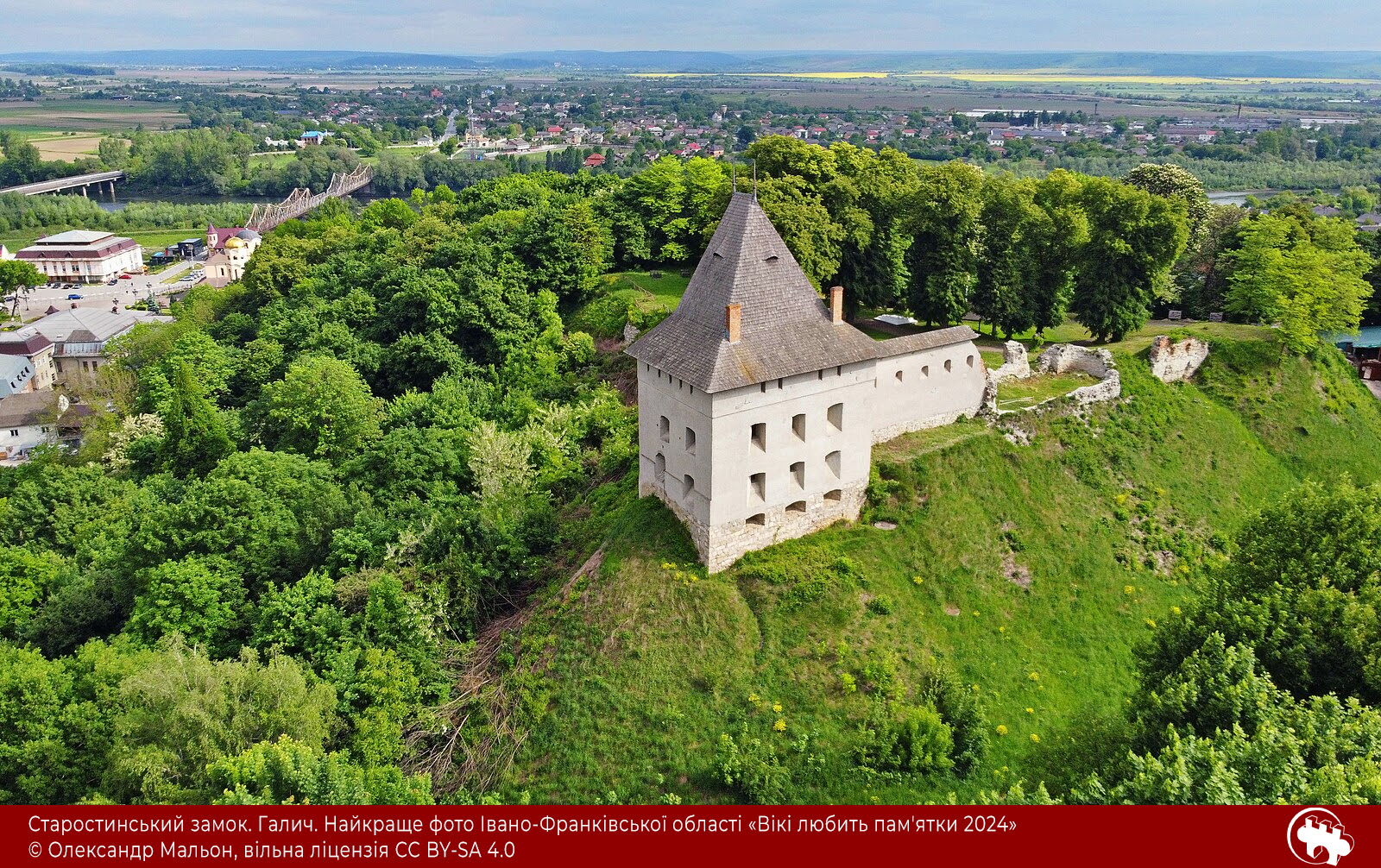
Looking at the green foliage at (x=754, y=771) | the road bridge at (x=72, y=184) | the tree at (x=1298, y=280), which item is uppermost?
the tree at (x=1298, y=280)

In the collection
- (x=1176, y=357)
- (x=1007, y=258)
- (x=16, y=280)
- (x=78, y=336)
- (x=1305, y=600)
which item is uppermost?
(x=1007, y=258)

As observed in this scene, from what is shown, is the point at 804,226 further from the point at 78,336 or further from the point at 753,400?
the point at 78,336

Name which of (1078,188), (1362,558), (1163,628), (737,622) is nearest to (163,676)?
(737,622)

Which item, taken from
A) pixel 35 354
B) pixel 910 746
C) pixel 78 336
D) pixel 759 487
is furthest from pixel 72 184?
pixel 910 746

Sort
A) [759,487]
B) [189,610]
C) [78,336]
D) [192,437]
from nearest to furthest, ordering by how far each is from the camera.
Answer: [759,487] → [189,610] → [192,437] → [78,336]

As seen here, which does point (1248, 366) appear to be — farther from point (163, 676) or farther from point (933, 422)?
point (163, 676)

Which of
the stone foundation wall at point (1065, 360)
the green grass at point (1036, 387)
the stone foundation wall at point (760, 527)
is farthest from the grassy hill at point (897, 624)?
the stone foundation wall at point (1065, 360)

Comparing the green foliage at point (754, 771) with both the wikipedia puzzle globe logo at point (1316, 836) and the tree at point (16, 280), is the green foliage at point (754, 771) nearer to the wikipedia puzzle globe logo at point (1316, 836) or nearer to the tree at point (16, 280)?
the wikipedia puzzle globe logo at point (1316, 836)
